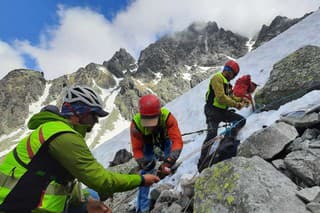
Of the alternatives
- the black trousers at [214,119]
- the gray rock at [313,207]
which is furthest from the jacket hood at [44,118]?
the black trousers at [214,119]

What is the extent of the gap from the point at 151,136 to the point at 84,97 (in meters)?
3.65

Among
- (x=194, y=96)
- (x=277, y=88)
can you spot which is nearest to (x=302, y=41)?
(x=194, y=96)

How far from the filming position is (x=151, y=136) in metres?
7.67

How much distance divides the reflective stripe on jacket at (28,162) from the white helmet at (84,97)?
1.72ft

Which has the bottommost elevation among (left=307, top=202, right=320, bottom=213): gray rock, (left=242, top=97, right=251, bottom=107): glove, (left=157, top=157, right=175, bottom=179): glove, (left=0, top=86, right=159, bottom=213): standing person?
(left=307, top=202, right=320, bottom=213): gray rock

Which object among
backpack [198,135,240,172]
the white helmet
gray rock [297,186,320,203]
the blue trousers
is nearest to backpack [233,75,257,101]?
backpack [198,135,240,172]

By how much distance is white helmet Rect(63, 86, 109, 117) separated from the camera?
13.7 ft

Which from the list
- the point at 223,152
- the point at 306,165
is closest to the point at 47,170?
the point at 306,165

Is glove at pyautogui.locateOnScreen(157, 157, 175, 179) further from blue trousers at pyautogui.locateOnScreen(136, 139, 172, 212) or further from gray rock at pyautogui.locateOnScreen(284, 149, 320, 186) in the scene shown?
gray rock at pyautogui.locateOnScreen(284, 149, 320, 186)

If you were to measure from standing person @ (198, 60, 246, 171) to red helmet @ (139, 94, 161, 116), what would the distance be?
3010mm

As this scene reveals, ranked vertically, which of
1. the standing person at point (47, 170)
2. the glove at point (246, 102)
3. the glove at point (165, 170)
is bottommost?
the glove at point (246, 102)

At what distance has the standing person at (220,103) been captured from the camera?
9.29 m

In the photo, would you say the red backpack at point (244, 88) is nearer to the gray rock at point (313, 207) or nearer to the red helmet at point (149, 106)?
the red helmet at point (149, 106)

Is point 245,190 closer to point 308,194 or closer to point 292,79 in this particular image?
point 308,194
